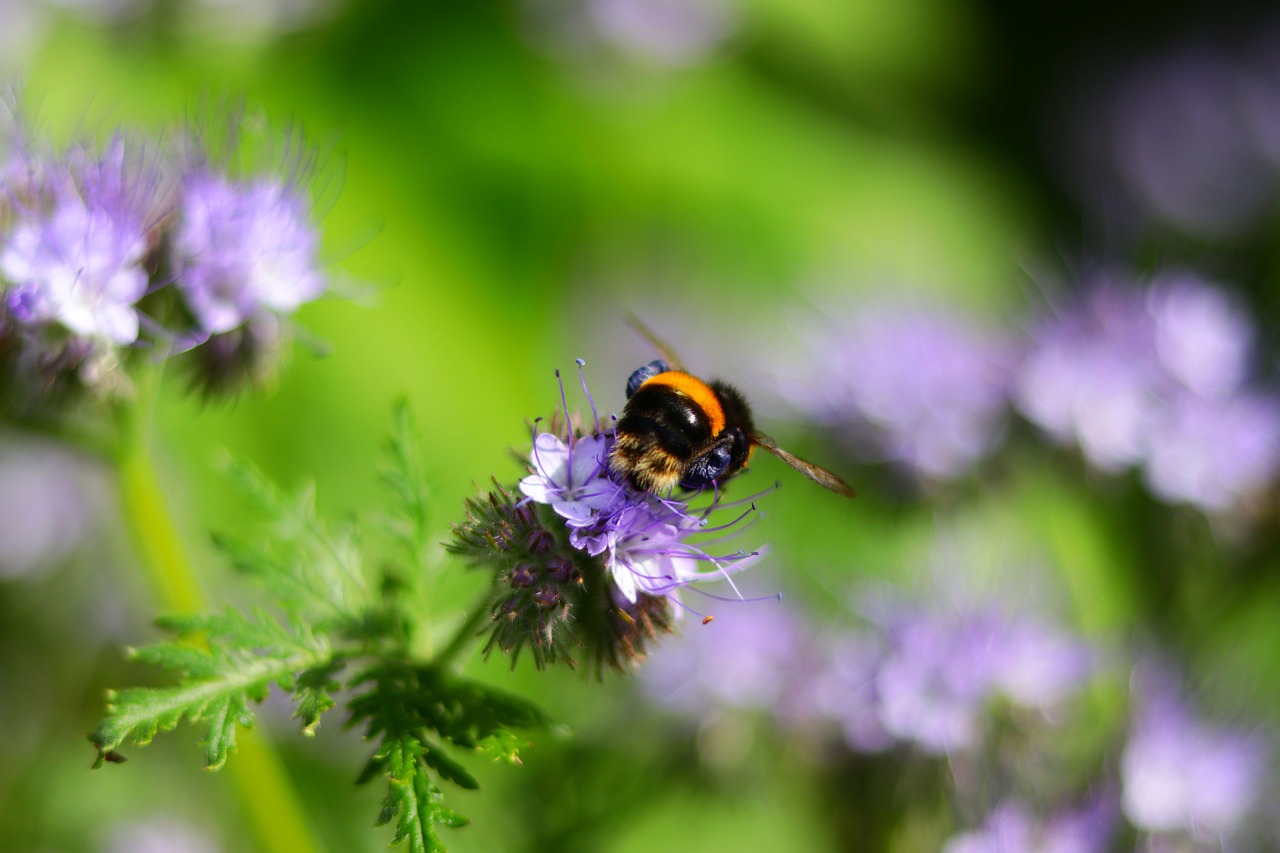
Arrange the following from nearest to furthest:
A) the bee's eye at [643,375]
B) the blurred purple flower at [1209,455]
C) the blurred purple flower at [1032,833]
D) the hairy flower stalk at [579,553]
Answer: the hairy flower stalk at [579,553] → the bee's eye at [643,375] → the blurred purple flower at [1032,833] → the blurred purple flower at [1209,455]

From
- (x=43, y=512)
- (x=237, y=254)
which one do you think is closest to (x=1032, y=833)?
(x=237, y=254)

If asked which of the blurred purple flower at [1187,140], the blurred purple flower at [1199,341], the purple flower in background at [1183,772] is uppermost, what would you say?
the blurred purple flower at [1199,341]

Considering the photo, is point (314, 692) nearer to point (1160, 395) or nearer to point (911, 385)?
point (911, 385)

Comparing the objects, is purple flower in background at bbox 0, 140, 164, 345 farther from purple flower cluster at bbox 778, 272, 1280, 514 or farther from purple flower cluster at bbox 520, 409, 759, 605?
purple flower cluster at bbox 778, 272, 1280, 514

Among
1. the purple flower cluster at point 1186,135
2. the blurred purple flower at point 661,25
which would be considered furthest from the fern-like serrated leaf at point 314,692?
the purple flower cluster at point 1186,135

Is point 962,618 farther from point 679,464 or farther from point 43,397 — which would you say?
point 43,397

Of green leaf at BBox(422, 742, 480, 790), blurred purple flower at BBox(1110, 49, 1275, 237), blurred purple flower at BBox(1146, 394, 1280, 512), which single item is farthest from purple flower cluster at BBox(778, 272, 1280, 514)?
blurred purple flower at BBox(1110, 49, 1275, 237)

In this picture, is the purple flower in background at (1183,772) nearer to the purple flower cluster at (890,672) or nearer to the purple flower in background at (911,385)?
the purple flower cluster at (890,672)
